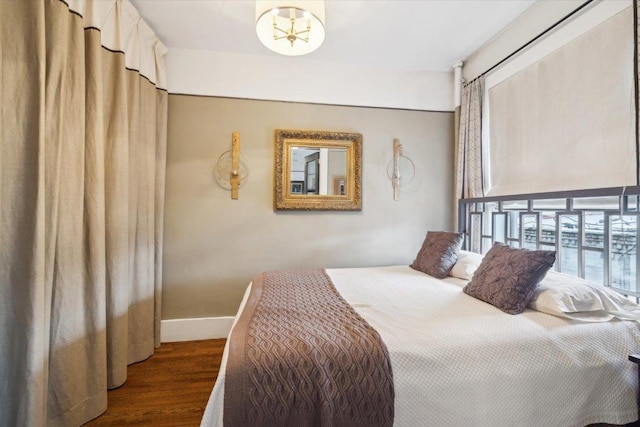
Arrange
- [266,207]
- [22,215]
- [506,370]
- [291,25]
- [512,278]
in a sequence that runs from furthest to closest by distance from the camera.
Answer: [266,207] → [291,25] → [512,278] → [22,215] → [506,370]

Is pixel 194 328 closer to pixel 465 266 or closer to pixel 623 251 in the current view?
pixel 465 266

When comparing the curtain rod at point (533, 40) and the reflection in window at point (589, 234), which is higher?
the curtain rod at point (533, 40)

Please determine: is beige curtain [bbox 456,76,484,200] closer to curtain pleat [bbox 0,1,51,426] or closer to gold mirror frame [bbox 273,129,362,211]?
gold mirror frame [bbox 273,129,362,211]

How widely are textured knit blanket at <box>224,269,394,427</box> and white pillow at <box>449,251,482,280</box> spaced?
1.25 m

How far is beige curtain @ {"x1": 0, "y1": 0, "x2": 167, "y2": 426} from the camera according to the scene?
122 centimetres

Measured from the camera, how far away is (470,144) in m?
2.54

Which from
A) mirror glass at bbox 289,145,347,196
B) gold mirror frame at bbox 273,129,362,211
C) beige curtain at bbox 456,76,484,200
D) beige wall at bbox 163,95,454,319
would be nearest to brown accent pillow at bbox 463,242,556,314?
beige curtain at bbox 456,76,484,200

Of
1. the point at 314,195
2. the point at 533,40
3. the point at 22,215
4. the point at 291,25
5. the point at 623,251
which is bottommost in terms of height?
A: the point at 623,251

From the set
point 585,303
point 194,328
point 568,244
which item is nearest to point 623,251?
point 568,244

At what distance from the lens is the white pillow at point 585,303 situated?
129 centimetres

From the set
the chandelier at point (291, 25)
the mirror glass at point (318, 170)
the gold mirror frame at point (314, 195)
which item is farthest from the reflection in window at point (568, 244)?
the chandelier at point (291, 25)

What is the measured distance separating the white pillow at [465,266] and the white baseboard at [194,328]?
6.76 ft

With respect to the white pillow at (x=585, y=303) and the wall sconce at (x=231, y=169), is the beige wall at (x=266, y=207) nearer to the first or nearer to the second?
the wall sconce at (x=231, y=169)

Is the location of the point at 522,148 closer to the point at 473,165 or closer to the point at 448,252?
the point at 473,165
